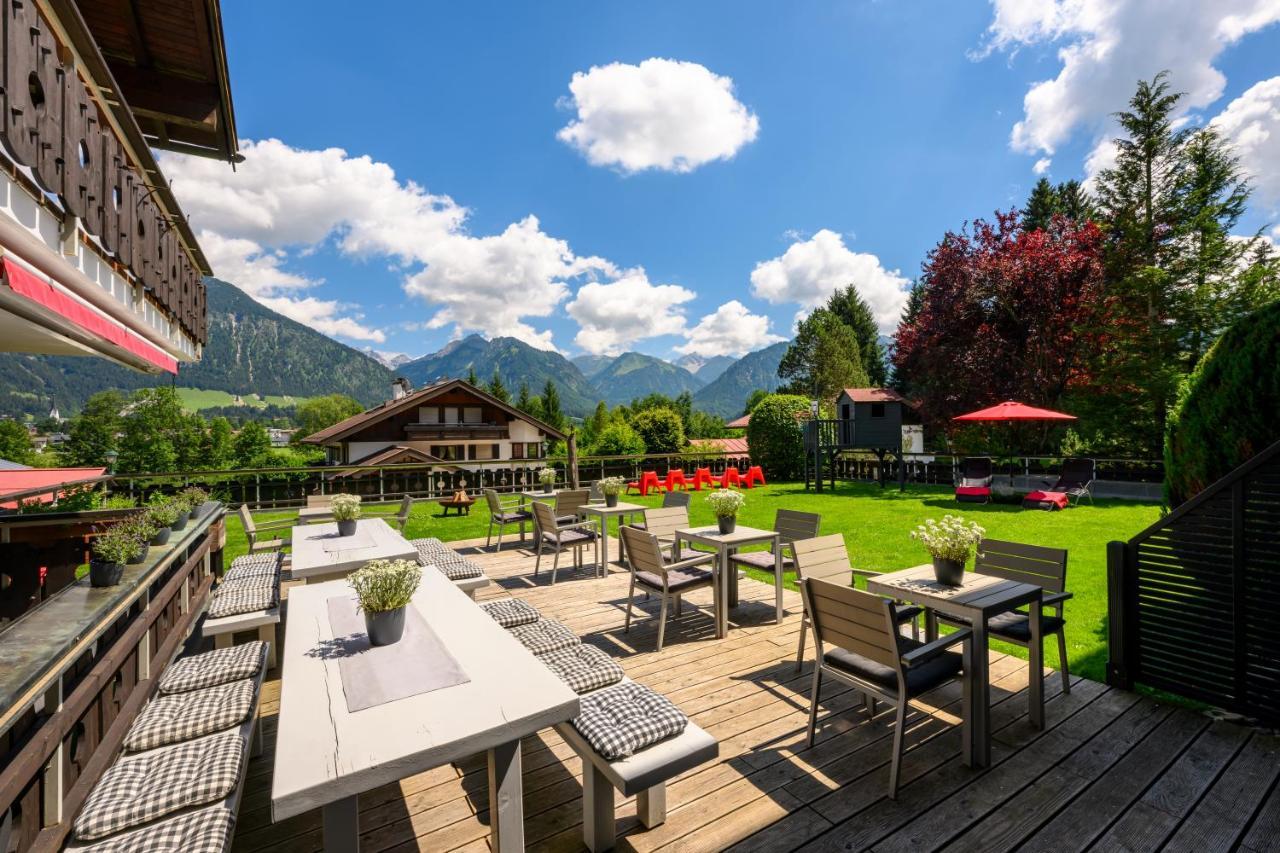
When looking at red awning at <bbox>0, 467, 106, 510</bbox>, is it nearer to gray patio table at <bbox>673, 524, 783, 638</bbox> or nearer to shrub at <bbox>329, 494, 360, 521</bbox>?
shrub at <bbox>329, 494, 360, 521</bbox>

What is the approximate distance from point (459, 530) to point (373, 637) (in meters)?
7.88

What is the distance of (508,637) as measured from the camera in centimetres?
251

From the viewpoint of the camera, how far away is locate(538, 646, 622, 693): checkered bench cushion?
102 inches

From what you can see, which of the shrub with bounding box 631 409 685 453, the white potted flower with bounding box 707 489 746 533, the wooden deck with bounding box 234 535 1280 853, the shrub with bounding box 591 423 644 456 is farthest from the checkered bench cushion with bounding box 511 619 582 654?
the shrub with bounding box 631 409 685 453

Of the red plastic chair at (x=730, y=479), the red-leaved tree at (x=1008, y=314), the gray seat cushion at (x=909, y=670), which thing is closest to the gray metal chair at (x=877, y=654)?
the gray seat cushion at (x=909, y=670)

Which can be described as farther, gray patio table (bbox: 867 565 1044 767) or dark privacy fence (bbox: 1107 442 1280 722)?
dark privacy fence (bbox: 1107 442 1280 722)

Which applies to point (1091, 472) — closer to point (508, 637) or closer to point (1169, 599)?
point (1169, 599)

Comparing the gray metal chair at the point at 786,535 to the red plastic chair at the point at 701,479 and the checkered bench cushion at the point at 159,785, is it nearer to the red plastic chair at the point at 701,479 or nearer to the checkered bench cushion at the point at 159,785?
the checkered bench cushion at the point at 159,785

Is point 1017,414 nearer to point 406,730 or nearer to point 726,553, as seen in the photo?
point 726,553

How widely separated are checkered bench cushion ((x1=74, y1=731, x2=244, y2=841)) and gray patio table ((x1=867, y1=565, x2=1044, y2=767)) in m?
3.25

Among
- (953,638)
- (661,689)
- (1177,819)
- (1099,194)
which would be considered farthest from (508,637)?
(1099,194)

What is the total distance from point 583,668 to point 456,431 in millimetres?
28817

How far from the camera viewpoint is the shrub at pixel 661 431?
24875mm

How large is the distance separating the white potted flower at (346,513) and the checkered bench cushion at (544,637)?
289 cm
